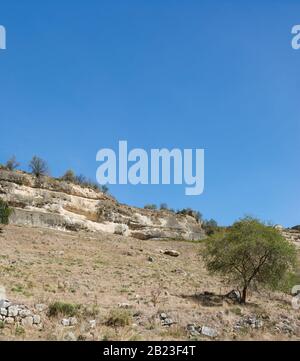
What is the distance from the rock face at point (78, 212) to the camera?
5266 centimetres

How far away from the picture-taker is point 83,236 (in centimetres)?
4978

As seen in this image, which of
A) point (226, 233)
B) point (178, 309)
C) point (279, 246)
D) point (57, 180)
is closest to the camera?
point (178, 309)

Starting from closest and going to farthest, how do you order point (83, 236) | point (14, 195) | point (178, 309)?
point (178, 309) → point (83, 236) → point (14, 195)

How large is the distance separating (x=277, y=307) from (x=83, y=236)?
2986 cm

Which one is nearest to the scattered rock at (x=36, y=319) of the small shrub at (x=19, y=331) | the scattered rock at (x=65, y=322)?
the small shrub at (x=19, y=331)

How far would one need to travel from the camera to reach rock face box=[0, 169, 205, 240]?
5266cm

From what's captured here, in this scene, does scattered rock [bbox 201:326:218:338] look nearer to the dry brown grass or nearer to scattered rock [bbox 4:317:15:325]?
the dry brown grass

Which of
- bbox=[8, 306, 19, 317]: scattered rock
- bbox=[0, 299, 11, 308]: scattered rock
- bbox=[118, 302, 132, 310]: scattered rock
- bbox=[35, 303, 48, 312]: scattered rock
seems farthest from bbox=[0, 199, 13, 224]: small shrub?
bbox=[8, 306, 19, 317]: scattered rock

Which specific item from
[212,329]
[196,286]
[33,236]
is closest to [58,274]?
[196,286]

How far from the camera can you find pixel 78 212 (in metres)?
58.9

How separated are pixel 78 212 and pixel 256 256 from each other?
37098mm

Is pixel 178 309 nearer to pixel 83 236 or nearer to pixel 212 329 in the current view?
pixel 212 329

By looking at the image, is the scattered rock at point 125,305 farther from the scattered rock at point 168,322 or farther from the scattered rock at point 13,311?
the scattered rock at point 13,311

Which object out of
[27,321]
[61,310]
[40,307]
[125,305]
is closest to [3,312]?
[27,321]
